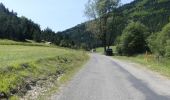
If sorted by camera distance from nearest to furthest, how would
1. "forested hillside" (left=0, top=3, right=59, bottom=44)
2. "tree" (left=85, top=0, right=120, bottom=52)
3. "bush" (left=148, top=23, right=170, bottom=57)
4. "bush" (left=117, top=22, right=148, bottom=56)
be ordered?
"bush" (left=148, top=23, right=170, bottom=57) → "bush" (left=117, top=22, right=148, bottom=56) → "tree" (left=85, top=0, right=120, bottom=52) → "forested hillside" (left=0, top=3, right=59, bottom=44)

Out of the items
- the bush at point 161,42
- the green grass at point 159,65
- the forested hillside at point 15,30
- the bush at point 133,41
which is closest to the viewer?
the green grass at point 159,65

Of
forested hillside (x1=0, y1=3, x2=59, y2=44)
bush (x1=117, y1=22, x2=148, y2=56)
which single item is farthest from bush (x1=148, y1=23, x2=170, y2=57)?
forested hillside (x1=0, y1=3, x2=59, y2=44)

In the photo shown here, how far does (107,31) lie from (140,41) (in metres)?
18.0

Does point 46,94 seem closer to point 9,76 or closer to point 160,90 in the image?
point 9,76

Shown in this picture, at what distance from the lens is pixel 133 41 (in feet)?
255

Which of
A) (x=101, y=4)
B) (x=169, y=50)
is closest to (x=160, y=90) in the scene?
(x=169, y=50)

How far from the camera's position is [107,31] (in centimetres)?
9525

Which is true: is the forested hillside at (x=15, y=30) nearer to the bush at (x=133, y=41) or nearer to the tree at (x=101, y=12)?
the tree at (x=101, y=12)

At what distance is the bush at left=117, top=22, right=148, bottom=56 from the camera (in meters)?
77.1

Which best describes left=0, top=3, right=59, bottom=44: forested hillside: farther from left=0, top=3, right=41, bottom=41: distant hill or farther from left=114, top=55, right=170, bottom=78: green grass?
left=114, top=55, right=170, bottom=78: green grass

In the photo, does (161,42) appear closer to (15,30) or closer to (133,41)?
(133,41)

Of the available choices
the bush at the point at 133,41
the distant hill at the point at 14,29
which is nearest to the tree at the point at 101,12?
the bush at the point at 133,41

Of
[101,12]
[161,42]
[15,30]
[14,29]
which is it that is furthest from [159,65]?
[15,30]

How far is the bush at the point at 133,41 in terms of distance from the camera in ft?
253
